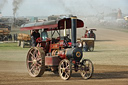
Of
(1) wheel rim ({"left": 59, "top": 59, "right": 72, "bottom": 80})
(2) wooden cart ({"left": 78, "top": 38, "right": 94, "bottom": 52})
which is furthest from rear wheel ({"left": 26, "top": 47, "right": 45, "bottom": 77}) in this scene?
(2) wooden cart ({"left": 78, "top": 38, "right": 94, "bottom": 52})

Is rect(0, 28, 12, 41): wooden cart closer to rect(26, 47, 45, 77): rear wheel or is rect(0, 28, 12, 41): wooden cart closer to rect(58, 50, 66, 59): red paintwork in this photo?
rect(26, 47, 45, 77): rear wheel

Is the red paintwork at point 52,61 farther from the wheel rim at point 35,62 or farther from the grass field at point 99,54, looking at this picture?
the grass field at point 99,54

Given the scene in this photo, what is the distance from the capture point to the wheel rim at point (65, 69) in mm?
10383

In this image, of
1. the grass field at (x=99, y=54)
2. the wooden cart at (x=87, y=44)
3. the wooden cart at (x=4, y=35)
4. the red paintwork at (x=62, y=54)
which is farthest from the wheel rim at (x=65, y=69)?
the wooden cart at (x=4, y=35)

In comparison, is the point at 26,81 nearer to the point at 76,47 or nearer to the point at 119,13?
the point at 76,47

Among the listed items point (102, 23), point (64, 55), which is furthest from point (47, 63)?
point (102, 23)

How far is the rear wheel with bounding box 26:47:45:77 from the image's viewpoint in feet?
37.2

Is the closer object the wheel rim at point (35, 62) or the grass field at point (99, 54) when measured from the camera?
the wheel rim at point (35, 62)

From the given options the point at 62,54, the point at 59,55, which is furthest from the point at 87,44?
the point at 62,54

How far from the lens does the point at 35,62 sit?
39.0 feet

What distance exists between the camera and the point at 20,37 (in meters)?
31.7

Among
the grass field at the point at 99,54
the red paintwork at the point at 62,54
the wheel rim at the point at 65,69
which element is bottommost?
the grass field at the point at 99,54

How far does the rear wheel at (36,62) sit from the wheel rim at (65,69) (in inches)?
30.5

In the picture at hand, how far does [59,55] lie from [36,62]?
3.31 feet
